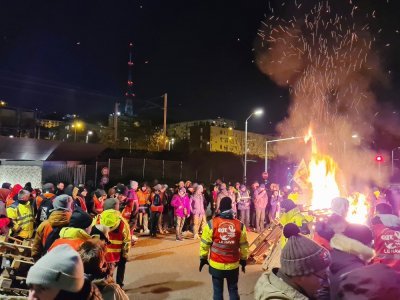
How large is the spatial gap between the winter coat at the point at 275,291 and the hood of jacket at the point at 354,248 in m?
1.32

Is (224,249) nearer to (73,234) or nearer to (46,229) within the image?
(73,234)

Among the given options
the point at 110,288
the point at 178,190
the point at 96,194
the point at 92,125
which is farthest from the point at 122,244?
the point at 92,125

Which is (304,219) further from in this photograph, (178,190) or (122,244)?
(178,190)

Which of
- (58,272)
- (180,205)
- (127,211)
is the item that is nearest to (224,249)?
(58,272)

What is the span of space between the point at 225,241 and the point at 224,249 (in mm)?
126

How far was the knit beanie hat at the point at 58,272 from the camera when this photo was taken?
7.08 ft

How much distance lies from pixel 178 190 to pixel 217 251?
896 centimetres

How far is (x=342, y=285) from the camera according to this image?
2730 mm

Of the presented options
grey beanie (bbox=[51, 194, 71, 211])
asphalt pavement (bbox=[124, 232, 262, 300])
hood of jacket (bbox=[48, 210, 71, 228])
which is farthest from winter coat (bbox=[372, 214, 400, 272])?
grey beanie (bbox=[51, 194, 71, 211])

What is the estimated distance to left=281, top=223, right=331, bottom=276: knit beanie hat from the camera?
2.55m

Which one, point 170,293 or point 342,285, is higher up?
point 342,285

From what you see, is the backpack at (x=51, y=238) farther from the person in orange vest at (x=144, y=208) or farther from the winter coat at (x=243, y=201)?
the winter coat at (x=243, y=201)

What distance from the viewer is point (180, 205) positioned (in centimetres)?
1376

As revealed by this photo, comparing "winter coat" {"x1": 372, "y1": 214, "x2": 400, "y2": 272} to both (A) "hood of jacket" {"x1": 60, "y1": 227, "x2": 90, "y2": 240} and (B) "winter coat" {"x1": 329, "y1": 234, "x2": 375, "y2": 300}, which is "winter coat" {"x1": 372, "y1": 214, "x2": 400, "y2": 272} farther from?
(A) "hood of jacket" {"x1": 60, "y1": 227, "x2": 90, "y2": 240}
